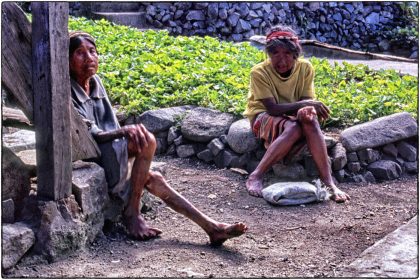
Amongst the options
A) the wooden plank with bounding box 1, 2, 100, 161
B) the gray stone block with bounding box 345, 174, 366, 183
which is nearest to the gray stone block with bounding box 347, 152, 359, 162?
the gray stone block with bounding box 345, 174, 366, 183

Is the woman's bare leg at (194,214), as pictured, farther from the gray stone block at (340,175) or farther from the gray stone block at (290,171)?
the gray stone block at (340,175)

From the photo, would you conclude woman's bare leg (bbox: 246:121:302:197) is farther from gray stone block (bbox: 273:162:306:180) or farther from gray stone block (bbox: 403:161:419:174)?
gray stone block (bbox: 403:161:419:174)

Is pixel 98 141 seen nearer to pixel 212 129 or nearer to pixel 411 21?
pixel 212 129

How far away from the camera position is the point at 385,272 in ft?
12.2

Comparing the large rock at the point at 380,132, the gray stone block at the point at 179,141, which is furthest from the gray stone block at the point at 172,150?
the large rock at the point at 380,132

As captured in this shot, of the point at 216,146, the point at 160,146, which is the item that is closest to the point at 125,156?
the point at 216,146

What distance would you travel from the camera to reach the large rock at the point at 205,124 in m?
6.20

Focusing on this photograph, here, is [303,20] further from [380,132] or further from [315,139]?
[315,139]

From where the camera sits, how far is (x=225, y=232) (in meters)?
4.29

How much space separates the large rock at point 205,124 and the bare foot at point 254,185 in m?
0.74

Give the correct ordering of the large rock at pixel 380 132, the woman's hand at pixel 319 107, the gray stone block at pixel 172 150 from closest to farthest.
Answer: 1. the woman's hand at pixel 319 107
2. the large rock at pixel 380 132
3. the gray stone block at pixel 172 150

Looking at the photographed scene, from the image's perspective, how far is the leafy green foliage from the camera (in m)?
6.59

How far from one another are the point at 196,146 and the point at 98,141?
6.61 ft

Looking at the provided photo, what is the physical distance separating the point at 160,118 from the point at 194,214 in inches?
85.7
